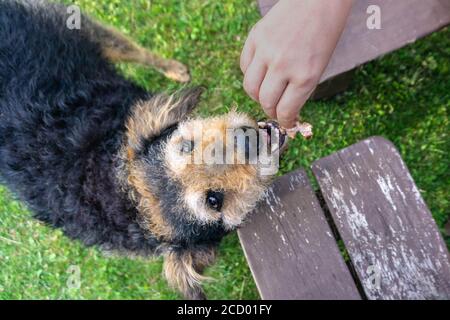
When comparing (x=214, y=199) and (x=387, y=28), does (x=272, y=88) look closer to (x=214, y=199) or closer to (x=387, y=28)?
(x=214, y=199)

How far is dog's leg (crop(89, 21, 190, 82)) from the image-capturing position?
322cm

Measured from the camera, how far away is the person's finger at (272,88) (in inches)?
61.8

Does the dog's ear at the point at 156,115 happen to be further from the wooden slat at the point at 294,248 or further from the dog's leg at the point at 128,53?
the dog's leg at the point at 128,53

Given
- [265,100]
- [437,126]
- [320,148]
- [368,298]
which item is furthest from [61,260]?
[437,126]

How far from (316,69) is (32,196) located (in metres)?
1.98

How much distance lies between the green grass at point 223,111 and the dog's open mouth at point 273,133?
1.07 meters

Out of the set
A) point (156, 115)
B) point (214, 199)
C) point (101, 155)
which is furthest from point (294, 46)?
point (101, 155)

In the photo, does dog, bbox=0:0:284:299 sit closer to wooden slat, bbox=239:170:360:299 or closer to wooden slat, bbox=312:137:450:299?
wooden slat, bbox=239:170:360:299

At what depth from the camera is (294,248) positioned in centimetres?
243

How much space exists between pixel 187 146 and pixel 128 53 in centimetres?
160

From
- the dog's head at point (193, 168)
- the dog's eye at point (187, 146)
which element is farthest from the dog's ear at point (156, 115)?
the dog's eye at point (187, 146)

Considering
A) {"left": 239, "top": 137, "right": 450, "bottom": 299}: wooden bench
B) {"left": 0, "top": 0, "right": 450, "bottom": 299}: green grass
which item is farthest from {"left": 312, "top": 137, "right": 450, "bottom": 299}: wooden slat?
{"left": 0, "top": 0, "right": 450, "bottom": 299}: green grass

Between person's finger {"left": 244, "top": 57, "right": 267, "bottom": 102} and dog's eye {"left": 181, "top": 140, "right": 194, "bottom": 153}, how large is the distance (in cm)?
61
